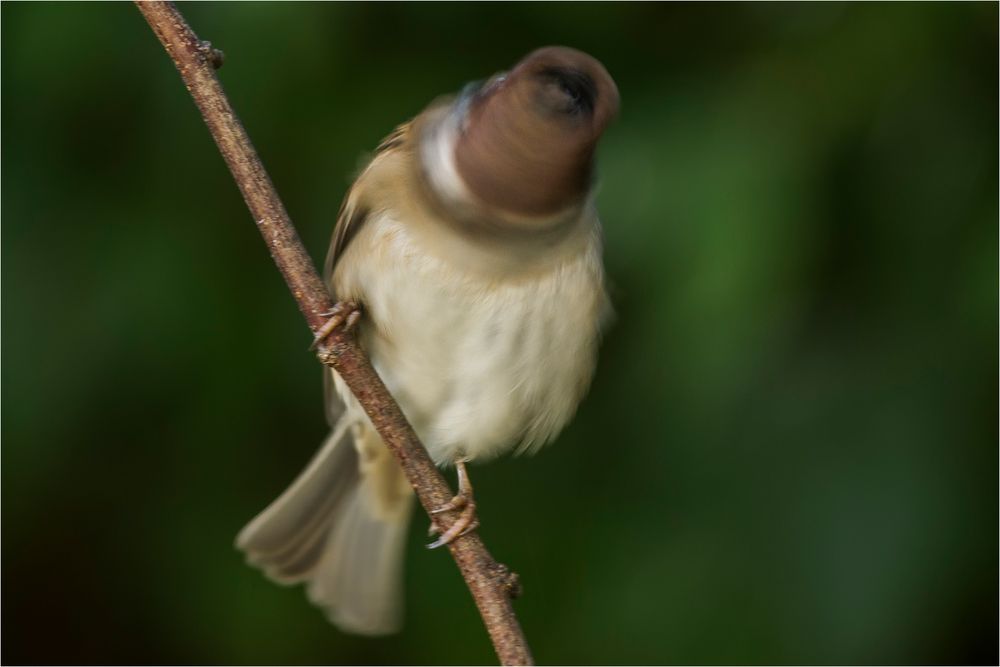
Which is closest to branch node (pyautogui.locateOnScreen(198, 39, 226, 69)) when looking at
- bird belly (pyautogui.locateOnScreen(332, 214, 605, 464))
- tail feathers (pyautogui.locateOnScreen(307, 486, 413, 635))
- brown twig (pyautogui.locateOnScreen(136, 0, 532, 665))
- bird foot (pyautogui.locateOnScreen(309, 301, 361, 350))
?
brown twig (pyautogui.locateOnScreen(136, 0, 532, 665))

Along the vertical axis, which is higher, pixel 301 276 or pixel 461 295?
pixel 301 276

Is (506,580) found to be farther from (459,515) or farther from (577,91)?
(577,91)

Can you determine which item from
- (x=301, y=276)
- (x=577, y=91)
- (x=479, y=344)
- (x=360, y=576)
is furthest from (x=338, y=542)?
(x=577, y=91)

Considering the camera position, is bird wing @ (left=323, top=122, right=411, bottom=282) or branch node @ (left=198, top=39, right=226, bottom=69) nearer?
branch node @ (left=198, top=39, right=226, bottom=69)

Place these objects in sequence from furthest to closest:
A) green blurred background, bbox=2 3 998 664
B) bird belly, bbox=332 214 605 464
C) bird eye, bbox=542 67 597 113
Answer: green blurred background, bbox=2 3 998 664
bird belly, bbox=332 214 605 464
bird eye, bbox=542 67 597 113

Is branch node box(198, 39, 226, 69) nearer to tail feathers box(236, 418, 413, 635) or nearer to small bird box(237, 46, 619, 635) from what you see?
small bird box(237, 46, 619, 635)

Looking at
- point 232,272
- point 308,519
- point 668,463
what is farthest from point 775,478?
point 232,272
